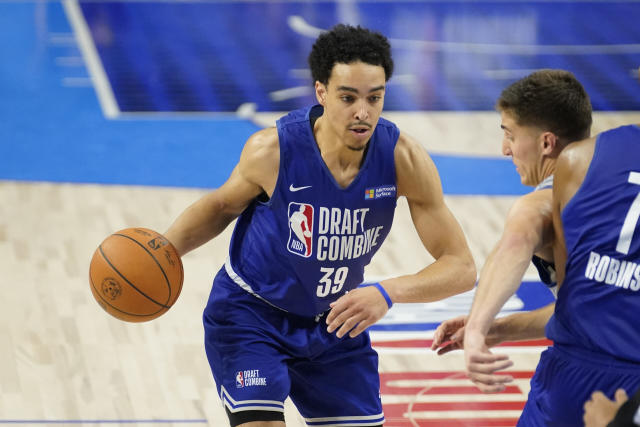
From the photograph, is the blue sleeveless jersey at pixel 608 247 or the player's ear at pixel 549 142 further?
the player's ear at pixel 549 142

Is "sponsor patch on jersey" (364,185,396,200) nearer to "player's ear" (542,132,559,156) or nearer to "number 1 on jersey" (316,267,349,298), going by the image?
"number 1 on jersey" (316,267,349,298)

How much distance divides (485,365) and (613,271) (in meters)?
0.58

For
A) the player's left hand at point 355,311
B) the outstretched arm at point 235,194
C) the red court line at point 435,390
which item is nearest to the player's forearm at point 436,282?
the player's left hand at point 355,311

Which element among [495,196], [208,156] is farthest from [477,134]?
[208,156]

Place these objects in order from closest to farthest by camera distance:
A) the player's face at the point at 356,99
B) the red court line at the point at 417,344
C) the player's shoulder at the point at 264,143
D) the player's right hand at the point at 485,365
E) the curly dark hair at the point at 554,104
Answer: the player's right hand at the point at 485,365, the curly dark hair at the point at 554,104, the player's face at the point at 356,99, the player's shoulder at the point at 264,143, the red court line at the point at 417,344

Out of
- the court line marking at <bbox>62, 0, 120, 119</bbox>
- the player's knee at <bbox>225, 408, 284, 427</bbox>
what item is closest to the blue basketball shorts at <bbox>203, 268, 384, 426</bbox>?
the player's knee at <bbox>225, 408, 284, 427</bbox>

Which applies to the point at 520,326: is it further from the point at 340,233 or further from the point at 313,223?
the point at 313,223

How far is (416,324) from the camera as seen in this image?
7297mm

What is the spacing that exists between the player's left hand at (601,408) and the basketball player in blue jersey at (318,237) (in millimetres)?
1035

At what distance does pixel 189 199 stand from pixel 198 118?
248 centimetres

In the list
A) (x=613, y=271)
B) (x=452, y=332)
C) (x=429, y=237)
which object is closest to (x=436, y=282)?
(x=429, y=237)

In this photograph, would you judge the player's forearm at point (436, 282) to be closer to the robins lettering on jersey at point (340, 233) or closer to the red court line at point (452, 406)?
the robins lettering on jersey at point (340, 233)

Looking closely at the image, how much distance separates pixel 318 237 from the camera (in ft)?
15.2

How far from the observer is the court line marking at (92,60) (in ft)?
39.0
